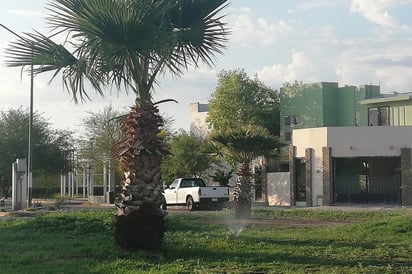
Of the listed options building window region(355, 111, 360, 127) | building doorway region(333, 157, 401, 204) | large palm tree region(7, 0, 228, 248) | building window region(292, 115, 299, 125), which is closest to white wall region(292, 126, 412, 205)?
building doorway region(333, 157, 401, 204)

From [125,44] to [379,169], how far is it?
106ft

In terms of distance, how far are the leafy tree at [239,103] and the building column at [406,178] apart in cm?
1623

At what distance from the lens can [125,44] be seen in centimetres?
1353

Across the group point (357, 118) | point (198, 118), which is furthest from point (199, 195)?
point (198, 118)

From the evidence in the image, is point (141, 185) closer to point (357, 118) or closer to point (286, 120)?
point (357, 118)

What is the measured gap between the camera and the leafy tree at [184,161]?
4609cm

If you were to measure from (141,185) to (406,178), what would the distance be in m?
27.9

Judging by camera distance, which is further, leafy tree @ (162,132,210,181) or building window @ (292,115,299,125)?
building window @ (292,115,299,125)

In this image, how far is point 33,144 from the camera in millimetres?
47125

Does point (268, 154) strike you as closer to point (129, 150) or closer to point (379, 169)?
point (129, 150)

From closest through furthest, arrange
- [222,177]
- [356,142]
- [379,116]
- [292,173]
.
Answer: [356,142]
[292,173]
[222,177]
[379,116]

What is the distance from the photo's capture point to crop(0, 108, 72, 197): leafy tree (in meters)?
47.1

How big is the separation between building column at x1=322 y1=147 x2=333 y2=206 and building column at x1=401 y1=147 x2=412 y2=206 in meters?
4.19

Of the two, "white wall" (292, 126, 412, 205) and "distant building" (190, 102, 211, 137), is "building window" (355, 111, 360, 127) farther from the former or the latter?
"distant building" (190, 102, 211, 137)
